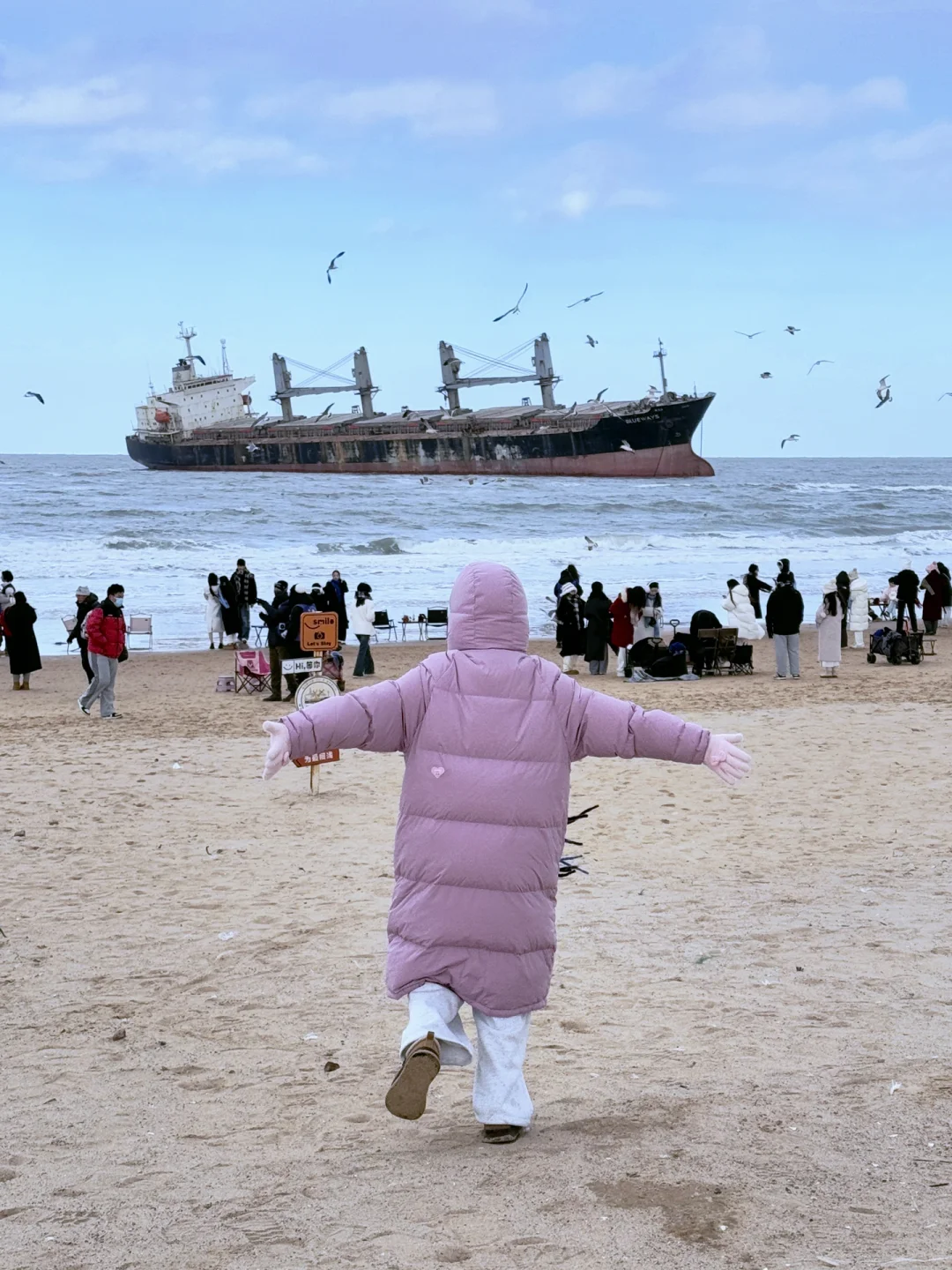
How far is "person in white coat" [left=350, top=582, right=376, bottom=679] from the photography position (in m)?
16.8

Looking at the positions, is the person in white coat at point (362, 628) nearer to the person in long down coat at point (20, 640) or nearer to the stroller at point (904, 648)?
the person in long down coat at point (20, 640)

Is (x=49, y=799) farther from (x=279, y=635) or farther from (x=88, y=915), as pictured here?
(x=279, y=635)

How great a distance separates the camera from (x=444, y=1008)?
3268 millimetres

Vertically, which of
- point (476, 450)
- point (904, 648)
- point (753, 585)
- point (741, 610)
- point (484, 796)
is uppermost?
point (476, 450)

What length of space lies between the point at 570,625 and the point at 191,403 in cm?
7036

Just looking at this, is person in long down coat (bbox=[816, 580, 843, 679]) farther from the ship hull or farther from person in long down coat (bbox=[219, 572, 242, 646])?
the ship hull

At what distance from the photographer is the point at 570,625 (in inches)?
661

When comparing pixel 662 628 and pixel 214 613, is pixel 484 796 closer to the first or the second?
pixel 662 628

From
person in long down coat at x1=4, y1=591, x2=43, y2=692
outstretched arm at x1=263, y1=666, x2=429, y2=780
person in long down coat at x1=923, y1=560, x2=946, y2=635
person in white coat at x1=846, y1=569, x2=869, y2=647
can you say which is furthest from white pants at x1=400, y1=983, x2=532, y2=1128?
person in long down coat at x1=923, y1=560, x2=946, y2=635

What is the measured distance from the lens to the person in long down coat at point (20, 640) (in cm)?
1605

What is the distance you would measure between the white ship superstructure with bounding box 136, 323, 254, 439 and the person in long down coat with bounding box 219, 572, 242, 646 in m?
62.0

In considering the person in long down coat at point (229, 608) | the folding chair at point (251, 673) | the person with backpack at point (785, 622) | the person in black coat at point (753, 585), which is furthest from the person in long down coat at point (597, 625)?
the person in long down coat at point (229, 608)

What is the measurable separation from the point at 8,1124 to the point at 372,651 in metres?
17.0

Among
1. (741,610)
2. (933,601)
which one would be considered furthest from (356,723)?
(933,601)
